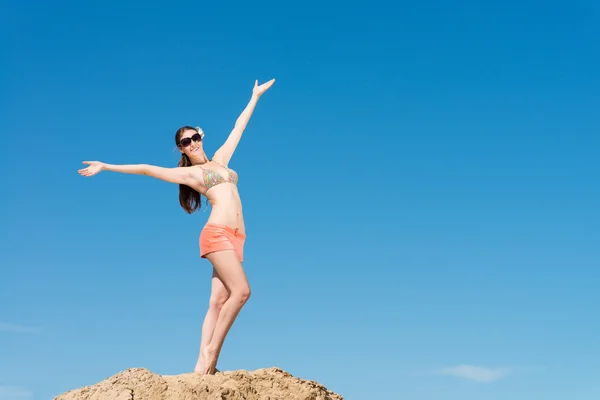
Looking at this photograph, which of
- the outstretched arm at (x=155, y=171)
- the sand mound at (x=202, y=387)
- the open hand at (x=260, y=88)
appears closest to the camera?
the sand mound at (x=202, y=387)

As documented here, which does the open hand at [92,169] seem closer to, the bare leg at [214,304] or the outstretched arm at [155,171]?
the outstretched arm at [155,171]

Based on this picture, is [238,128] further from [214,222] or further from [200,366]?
[200,366]

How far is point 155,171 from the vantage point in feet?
27.9

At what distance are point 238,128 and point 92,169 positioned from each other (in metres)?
2.20

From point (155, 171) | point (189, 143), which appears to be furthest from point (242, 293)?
point (189, 143)

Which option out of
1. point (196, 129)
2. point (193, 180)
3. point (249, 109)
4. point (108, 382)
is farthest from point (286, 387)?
point (249, 109)

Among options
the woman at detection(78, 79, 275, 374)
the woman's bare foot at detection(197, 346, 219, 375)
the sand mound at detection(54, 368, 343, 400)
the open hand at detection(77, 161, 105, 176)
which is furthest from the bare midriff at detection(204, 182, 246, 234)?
the sand mound at detection(54, 368, 343, 400)

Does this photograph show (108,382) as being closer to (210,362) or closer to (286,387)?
(210,362)

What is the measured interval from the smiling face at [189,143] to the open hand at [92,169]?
1.04 meters

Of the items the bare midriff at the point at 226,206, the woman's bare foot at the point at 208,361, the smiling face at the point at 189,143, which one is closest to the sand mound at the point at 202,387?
the woman's bare foot at the point at 208,361

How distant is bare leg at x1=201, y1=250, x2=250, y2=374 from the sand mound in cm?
34

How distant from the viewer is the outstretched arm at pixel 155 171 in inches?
334

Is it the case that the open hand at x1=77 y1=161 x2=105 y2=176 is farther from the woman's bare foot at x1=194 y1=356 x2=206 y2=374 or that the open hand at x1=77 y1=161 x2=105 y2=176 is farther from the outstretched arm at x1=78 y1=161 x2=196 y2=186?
the woman's bare foot at x1=194 y1=356 x2=206 y2=374

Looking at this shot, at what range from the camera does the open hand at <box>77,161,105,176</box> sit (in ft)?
27.6
